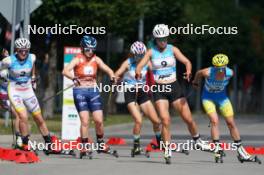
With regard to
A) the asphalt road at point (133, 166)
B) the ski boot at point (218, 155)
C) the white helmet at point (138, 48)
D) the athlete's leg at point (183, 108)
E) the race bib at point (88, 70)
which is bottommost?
the asphalt road at point (133, 166)

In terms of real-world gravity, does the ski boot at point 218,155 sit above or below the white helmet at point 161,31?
below

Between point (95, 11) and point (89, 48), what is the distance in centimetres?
1663

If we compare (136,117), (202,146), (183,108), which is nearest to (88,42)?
(136,117)

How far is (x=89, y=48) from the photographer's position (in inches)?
708

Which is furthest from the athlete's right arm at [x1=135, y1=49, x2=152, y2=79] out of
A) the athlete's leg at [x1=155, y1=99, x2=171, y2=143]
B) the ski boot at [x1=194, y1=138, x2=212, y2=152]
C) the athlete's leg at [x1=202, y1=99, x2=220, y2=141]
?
the ski boot at [x1=194, y1=138, x2=212, y2=152]

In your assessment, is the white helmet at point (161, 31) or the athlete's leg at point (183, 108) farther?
the athlete's leg at point (183, 108)

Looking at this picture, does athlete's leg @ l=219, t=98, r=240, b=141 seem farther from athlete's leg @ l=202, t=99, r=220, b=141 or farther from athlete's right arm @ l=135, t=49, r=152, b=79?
athlete's right arm @ l=135, t=49, r=152, b=79

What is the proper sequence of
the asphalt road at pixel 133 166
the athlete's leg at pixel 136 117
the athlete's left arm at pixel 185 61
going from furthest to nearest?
1. the athlete's leg at pixel 136 117
2. the athlete's left arm at pixel 185 61
3. the asphalt road at pixel 133 166

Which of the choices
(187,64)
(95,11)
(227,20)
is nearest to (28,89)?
(187,64)

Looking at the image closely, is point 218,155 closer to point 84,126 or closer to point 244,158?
point 244,158

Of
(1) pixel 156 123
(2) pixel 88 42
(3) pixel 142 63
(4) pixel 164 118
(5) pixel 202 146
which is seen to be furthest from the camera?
(1) pixel 156 123

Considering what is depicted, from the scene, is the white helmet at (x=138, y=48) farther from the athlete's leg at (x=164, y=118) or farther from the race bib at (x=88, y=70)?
the athlete's leg at (x=164, y=118)

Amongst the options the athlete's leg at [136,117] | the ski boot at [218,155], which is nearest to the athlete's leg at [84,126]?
the athlete's leg at [136,117]

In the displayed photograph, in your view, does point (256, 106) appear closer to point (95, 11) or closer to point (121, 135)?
point (95, 11)
